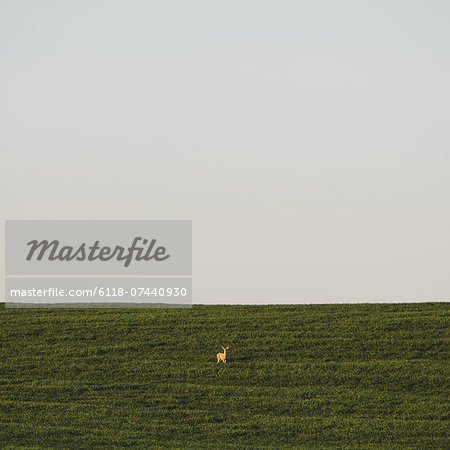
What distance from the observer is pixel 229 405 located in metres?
22.3

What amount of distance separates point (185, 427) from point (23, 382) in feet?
26.2

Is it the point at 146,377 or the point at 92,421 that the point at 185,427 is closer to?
A: the point at 92,421

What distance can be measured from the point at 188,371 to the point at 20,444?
9137 mm

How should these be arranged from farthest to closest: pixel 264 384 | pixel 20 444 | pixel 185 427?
pixel 264 384, pixel 185 427, pixel 20 444

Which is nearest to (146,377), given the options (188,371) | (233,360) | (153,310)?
(188,371)

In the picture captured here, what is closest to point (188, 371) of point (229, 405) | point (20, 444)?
point (229, 405)

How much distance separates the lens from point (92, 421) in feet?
66.5

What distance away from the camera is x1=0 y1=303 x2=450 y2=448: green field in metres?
19.4

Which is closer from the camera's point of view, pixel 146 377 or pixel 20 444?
pixel 20 444

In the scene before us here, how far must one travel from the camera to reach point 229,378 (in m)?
25.5

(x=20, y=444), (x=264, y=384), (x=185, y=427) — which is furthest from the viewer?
(x=264, y=384)

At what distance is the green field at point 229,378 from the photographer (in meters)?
19.4

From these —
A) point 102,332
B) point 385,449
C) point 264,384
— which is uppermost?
point 102,332

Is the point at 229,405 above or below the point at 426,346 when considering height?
below
